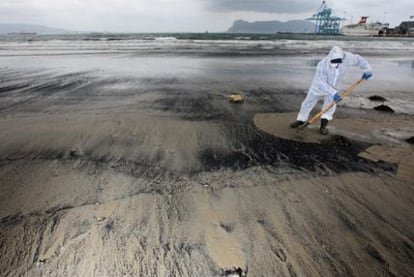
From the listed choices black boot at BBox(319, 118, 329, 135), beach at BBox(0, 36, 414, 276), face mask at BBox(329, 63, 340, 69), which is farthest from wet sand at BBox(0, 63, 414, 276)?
face mask at BBox(329, 63, 340, 69)

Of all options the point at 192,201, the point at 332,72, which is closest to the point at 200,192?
the point at 192,201

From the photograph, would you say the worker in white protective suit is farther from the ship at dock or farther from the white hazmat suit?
the ship at dock

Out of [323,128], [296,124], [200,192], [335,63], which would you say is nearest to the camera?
[200,192]

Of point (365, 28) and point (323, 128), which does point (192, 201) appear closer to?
point (323, 128)

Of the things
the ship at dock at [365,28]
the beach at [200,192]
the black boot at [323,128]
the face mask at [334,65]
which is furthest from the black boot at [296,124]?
the ship at dock at [365,28]

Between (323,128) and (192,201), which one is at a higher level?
(323,128)

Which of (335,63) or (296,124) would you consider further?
(296,124)
